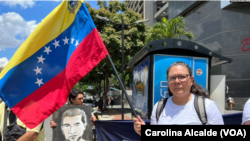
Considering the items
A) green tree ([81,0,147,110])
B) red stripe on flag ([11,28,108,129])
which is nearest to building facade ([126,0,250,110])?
green tree ([81,0,147,110])

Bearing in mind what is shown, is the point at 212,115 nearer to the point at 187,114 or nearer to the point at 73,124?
the point at 187,114

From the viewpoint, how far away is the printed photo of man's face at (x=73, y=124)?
358 centimetres

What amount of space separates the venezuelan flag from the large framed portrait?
1.99 feet

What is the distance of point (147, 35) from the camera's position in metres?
19.1

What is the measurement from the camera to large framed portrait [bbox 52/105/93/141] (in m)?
3.58

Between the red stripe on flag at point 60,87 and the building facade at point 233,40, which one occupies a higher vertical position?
the building facade at point 233,40

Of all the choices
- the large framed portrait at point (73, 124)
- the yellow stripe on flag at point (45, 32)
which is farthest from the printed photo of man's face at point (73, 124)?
the yellow stripe on flag at point (45, 32)

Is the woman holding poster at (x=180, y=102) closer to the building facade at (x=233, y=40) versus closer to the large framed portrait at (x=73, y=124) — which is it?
the large framed portrait at (x=73, y=124)

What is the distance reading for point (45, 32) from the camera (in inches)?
130

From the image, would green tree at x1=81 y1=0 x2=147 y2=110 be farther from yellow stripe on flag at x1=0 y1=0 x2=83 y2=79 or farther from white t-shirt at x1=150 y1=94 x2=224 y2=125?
white t-shirt at x1=150 y1=94 x2=224 y2=125

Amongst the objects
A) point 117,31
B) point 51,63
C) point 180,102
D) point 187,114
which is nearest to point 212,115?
point 187,114

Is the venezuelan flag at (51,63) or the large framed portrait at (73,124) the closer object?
the venezuelan flag at (51,63)

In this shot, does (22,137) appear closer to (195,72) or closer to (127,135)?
(127,135)

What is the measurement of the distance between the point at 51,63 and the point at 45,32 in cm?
48
